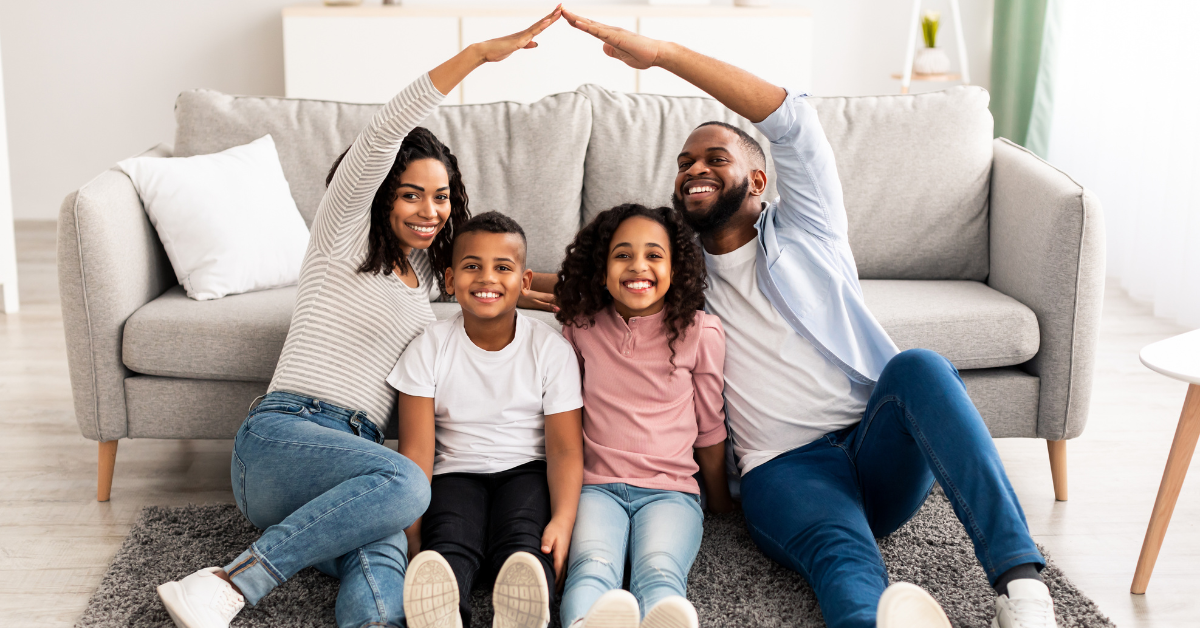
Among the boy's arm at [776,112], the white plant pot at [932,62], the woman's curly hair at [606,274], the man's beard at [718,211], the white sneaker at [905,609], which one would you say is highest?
the white plant pot at [932,62]

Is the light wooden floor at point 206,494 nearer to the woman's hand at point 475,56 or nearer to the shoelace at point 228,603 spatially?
the shoelace at point 228,603

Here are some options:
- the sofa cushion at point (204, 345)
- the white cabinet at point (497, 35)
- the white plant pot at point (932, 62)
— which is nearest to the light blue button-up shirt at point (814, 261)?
the sofa cushion at point (204, 345)

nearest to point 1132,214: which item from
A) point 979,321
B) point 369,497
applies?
point 979,321

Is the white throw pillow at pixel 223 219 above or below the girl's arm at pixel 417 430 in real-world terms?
above

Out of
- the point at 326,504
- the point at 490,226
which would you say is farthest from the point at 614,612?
the point at 490,226

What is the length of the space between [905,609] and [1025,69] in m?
3.51

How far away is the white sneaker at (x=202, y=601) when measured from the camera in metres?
1.34

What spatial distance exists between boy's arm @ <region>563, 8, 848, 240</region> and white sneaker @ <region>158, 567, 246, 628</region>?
1030 millimetres

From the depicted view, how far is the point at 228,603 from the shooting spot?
137 centimetres

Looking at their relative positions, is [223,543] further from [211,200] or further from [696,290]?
[696,290]

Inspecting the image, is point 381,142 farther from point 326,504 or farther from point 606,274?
point 326,504

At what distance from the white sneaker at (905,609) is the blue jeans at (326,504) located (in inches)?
27.4

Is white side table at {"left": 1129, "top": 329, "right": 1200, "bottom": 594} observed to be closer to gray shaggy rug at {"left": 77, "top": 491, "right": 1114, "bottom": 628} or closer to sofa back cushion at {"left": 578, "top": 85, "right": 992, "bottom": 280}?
gray shaggy rug at {"left": 77, "top": 491, "right": 1114, "bottom": 628}

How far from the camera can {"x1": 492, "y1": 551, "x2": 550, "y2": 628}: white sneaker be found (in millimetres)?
1297
